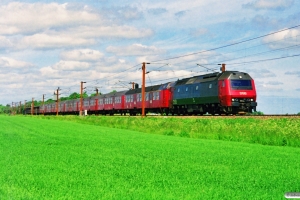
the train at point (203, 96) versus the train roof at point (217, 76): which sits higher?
the train roof at point (217, 76)

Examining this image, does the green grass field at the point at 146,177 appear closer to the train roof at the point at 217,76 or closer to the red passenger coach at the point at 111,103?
the train roof at the point at 217,76

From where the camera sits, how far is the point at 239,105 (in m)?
44.8

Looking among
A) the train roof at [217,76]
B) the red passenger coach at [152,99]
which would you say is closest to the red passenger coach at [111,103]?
the red passenger coach at [152,99]

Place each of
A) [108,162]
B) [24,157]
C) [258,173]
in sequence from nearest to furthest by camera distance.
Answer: [258,173]
[108,162]
[24,157]

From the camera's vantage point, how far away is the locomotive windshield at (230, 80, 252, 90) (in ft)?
147

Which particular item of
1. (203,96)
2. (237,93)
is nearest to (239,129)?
(237,93)

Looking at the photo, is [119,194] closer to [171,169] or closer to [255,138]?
[171,169]

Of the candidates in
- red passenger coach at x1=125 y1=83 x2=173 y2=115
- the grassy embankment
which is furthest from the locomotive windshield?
red passenger coach at x1=125 y1=83 x2=173 y2=115

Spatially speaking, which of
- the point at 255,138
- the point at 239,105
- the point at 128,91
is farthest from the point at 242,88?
the point at 128,91

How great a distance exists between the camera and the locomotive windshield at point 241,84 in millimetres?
44938

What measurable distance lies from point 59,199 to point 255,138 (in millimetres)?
20159

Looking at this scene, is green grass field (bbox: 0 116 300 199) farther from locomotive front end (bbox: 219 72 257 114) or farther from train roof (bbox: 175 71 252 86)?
train roof (bbox: 175 71 252 86)

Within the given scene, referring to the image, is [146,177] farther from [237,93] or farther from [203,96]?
[203,96]

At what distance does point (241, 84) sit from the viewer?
4566cm
